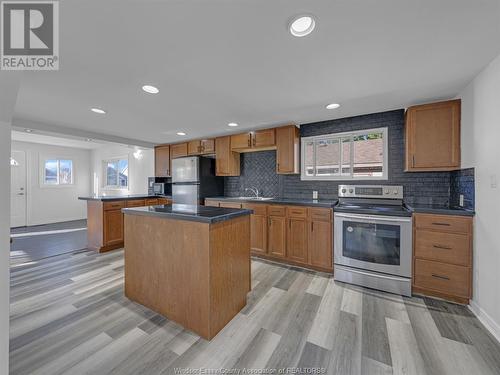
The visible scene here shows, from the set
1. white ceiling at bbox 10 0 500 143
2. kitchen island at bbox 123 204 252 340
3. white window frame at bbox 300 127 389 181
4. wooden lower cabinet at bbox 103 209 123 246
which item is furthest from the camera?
wooden lower cabinet at bbox 103 209 123 246

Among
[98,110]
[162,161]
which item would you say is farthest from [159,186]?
[98,110]

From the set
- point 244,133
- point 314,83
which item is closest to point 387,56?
point 314,83

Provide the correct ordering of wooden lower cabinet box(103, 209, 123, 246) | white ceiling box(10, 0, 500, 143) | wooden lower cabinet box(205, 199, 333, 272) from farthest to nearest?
wooden lower cabinet box(103, 209, 123, 246), wooden lower cabinet box(205, 199, 333, 272), white ceiling box(10, 0, 500, 143)

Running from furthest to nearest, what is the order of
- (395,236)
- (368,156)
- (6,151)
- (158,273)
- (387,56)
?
(368,156) → (395,236) → (158,273) → (387,56) → (6,151)

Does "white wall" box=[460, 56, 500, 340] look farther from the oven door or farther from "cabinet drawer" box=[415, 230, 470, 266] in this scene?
the oven door

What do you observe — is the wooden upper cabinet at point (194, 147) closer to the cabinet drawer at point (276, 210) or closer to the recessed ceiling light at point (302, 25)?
the cabinet drawer at point (276, 210)

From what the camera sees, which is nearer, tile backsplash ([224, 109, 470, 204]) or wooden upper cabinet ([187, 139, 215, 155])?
tile backsplash ([224, 109, 470, 204])

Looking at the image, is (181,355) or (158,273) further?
(158,273)

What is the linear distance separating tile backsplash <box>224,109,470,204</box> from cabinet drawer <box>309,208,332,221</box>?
65cm

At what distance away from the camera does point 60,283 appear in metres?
2.55

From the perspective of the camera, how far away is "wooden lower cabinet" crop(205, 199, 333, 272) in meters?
2.87

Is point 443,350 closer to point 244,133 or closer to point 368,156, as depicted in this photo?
point 368,156

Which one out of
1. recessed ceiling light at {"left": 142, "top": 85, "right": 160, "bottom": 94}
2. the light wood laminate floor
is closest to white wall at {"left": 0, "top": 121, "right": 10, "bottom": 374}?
the light wood laminate floor

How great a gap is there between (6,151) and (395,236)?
333cm
